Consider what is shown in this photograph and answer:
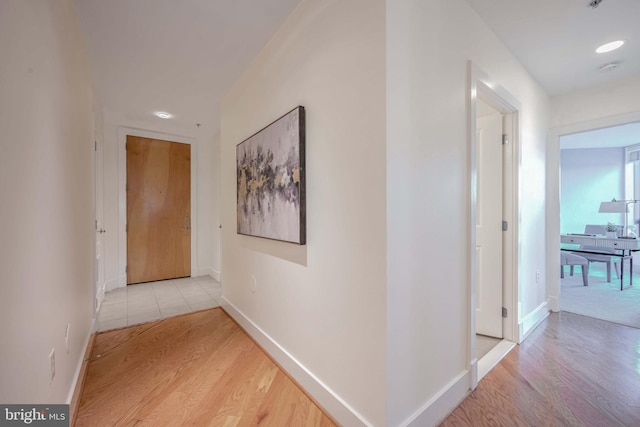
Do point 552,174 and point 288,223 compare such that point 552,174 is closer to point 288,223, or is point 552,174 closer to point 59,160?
point 288,223

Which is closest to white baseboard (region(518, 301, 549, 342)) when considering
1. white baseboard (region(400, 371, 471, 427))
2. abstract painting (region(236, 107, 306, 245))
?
white baseboard (region(400, 371, 471, 427))

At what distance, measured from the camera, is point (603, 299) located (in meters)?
3.40

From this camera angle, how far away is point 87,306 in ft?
7.06

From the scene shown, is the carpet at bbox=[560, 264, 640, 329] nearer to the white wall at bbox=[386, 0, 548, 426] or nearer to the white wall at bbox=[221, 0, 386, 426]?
the white wall at bbox=[386, 0, 548, 426]

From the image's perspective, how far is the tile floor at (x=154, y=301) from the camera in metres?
2.85

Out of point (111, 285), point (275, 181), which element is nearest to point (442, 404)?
point (275, 181)

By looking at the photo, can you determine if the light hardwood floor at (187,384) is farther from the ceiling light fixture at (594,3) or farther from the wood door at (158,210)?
the ceiling light fixture at (594,3)

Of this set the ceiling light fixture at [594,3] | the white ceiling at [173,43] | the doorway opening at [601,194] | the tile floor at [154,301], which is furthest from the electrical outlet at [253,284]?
the doorway opening at [601,194]

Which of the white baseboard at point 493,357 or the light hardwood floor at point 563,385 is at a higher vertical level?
the white baseboard at point 493,357

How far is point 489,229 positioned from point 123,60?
354 cm

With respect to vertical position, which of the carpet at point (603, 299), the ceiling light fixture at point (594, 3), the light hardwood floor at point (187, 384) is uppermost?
the ceiling light fixture at point (594, 3)

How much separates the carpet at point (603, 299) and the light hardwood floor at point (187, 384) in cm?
333

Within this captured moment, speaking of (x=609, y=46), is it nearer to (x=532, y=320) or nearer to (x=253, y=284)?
(x=532, y=320)

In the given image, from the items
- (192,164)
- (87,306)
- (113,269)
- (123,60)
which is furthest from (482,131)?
(113,269)
